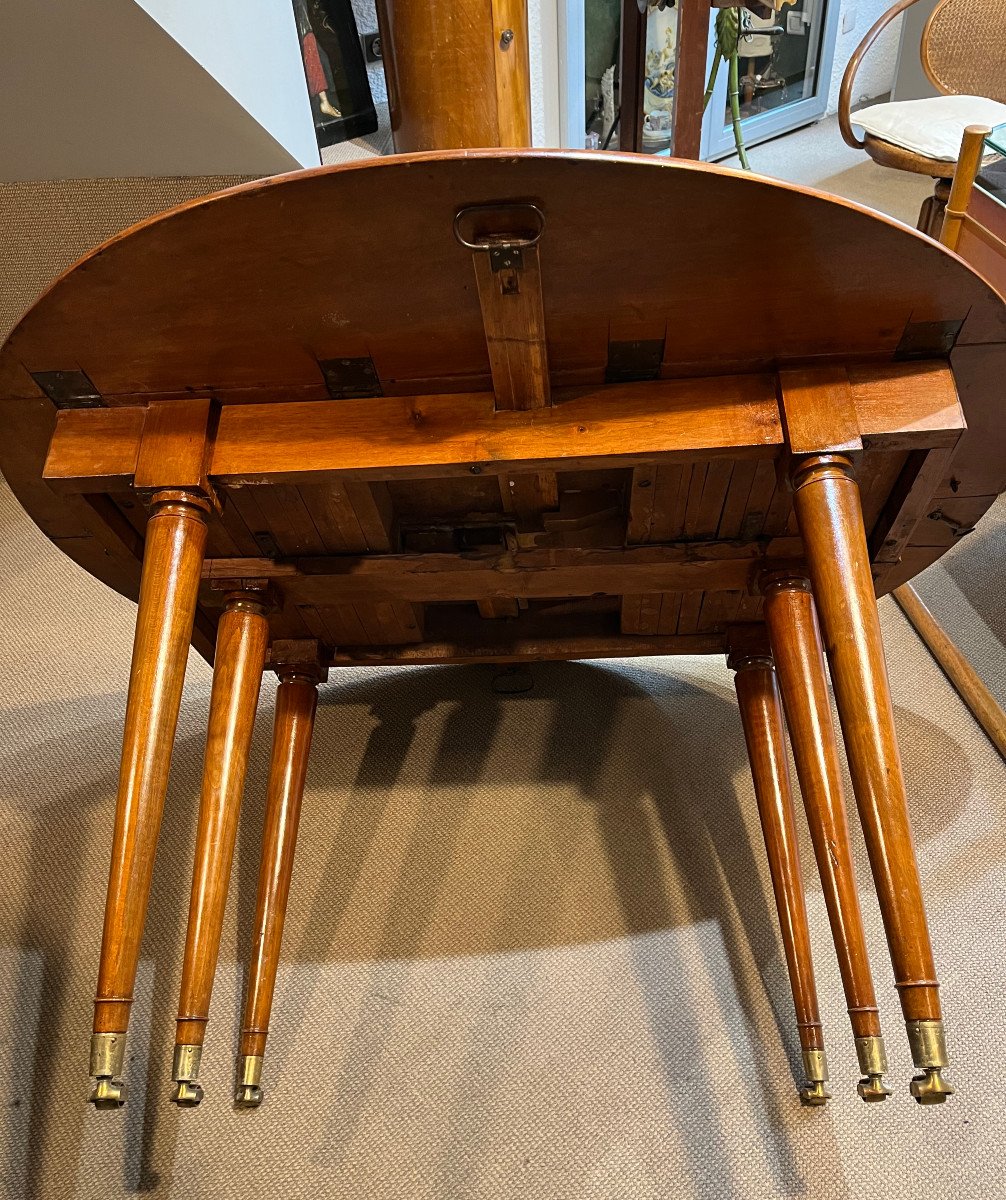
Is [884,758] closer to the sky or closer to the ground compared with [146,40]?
closer to the ground

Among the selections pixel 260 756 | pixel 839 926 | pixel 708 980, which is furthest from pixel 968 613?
pixel 260 756

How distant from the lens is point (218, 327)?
0.93 meters

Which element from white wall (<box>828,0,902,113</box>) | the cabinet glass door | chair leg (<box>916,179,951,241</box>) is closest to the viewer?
chair leg (<box>916,179,951,241</box>)

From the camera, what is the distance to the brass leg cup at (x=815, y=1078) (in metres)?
1.25

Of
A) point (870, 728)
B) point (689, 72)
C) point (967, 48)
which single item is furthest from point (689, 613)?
point (967, 48)

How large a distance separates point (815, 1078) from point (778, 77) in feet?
12.0

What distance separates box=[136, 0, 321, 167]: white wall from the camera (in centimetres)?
138

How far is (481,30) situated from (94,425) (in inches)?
26.0

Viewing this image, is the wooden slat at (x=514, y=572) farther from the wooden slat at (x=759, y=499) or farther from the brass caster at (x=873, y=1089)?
the brass caster at (x=873, y=1089)

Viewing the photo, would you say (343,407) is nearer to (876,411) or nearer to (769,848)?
(876,411)

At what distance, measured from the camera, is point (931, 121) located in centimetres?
238

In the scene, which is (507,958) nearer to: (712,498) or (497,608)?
(497,608)

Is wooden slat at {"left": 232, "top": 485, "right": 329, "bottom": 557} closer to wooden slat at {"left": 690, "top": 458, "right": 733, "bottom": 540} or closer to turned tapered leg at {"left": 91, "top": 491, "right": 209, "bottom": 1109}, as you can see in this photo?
turned tapered leg at {"left": 91, "top": 491, "right": 209, "bottom": 1109}

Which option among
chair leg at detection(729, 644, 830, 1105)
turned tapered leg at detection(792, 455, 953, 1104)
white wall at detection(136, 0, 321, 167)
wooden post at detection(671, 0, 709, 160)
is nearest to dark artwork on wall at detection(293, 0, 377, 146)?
white wall at detection(136, 0, 321, 167)
